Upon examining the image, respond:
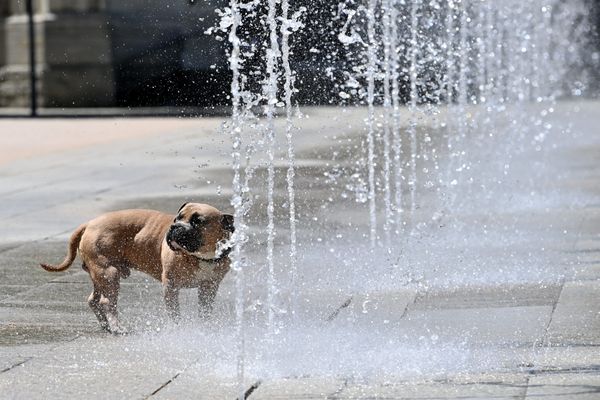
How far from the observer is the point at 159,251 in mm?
6656

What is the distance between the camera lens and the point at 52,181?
47.2 ft

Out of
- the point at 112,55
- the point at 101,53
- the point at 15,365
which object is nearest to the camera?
the point at 15,365

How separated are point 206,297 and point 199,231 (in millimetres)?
447

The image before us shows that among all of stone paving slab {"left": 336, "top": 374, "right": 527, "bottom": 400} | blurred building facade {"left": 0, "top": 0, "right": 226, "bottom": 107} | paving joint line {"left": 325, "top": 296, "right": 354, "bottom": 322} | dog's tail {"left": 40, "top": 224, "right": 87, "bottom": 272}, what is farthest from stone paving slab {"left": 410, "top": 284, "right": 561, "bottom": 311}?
blurred building facade {"left": 0, "top": 0, "right": 226, "bottom": 107}

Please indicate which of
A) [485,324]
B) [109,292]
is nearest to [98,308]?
[109,292]

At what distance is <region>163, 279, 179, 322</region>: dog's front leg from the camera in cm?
652

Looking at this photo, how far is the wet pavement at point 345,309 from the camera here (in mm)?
5613

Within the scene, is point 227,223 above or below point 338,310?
above

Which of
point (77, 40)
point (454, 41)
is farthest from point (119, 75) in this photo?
point (454, 41)

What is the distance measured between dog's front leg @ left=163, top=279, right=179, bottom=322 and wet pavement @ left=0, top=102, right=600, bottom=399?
0.08m

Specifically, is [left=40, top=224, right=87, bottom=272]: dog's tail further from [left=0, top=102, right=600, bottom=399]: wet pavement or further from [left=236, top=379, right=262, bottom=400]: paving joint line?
[left=236, top=379, right=262, bottom=400]: paving joint line

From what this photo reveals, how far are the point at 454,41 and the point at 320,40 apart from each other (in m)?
2.72

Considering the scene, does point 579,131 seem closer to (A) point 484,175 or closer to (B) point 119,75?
(A) point 484,175

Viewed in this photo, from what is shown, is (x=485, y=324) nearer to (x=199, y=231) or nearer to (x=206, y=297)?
(x=206, y=297)
